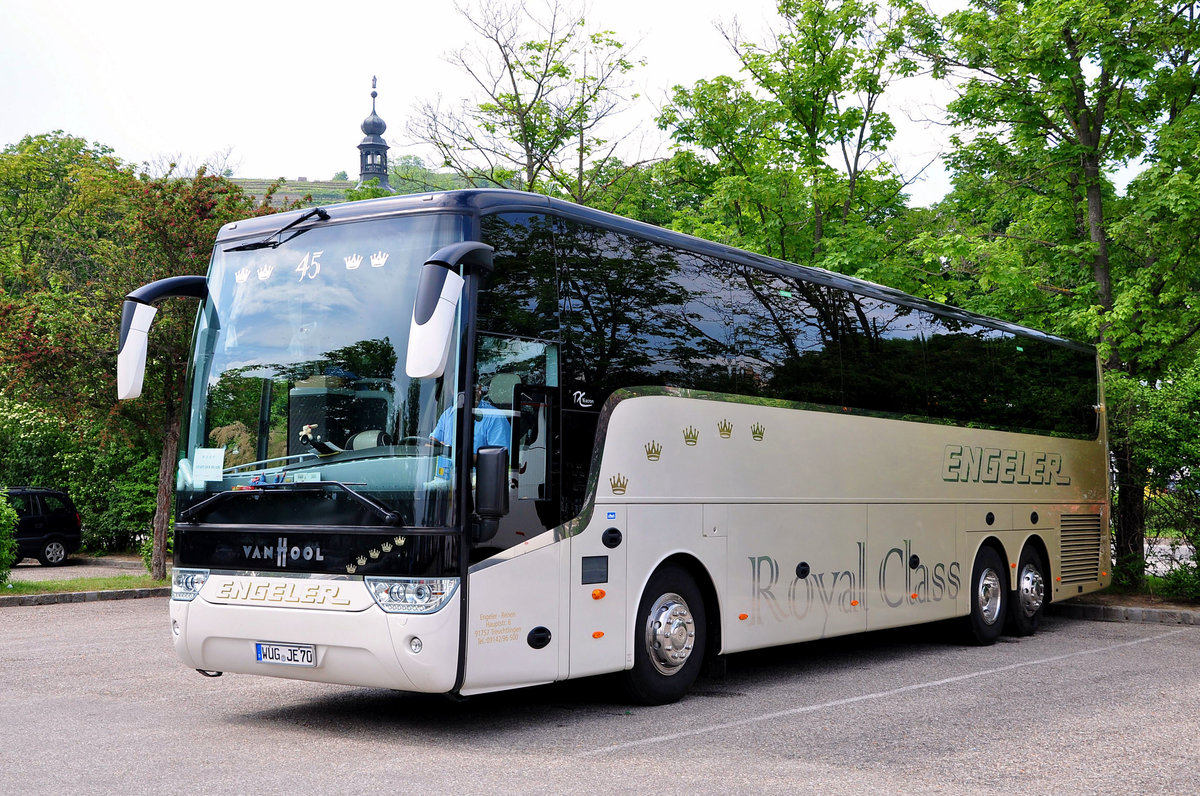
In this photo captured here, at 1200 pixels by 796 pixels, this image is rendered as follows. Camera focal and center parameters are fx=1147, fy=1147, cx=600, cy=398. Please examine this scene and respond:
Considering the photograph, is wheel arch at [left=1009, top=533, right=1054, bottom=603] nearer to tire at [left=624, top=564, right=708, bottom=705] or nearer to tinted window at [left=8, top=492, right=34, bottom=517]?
tire at [left=624, top=564, right=708, bottom=705]

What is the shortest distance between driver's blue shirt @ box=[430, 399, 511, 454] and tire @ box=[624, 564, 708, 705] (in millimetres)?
1975

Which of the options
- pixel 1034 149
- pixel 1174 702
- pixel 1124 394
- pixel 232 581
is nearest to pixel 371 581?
pixel 232 581

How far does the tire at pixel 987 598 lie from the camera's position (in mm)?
13609

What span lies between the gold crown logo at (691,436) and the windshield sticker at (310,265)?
3219mm

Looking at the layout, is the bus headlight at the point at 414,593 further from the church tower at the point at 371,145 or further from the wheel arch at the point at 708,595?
the church tower at the point at 371,145

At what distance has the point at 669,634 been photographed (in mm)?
9062

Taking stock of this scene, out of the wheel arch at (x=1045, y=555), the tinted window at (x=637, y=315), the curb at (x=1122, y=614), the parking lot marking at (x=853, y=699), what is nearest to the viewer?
the parking lot marking at (x=853, y=699)

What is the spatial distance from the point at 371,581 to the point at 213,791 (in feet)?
5.38

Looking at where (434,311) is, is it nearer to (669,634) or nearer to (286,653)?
(286,653)

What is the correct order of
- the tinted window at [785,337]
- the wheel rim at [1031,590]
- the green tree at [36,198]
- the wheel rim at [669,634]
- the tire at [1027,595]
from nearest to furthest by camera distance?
the wheel rim at [669,634]
the tinted window at [785,337]
the tire at [1027,595]
the wheel rim at [1031,590]
the green tree at [36,198]

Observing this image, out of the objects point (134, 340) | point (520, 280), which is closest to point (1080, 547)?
point (520, 280)

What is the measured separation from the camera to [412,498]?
7250mm

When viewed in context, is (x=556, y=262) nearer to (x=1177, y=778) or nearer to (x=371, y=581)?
(x=371, y=581)

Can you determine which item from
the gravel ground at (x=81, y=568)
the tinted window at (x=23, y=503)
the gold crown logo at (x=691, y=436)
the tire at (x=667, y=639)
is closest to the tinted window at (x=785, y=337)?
the gold crown logo at (x=691, y=436)
